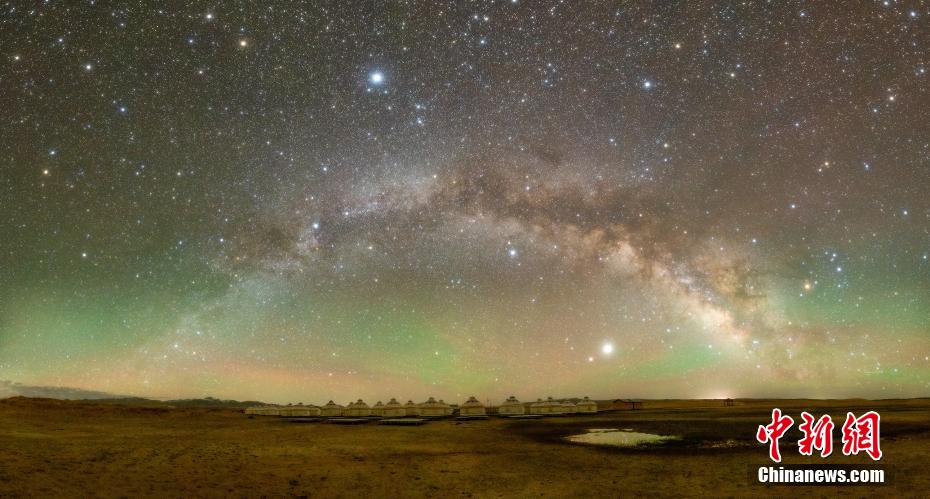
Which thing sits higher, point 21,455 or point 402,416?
point 21,455

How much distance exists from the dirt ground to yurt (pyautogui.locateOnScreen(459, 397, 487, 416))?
18912 mm

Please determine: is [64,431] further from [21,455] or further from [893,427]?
[893,427]

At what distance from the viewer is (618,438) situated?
28078mm

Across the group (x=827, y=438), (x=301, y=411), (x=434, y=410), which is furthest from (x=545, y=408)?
(x=827, y=438)

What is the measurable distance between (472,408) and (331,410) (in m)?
13.8

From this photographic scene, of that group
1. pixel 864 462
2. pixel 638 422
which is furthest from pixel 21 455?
pixel 638 422

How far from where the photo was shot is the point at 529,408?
48.6 m

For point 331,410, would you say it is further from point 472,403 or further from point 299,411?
point 472,403

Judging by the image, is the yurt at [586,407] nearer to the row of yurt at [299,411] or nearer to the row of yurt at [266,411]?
the row of yurt at [299,411]

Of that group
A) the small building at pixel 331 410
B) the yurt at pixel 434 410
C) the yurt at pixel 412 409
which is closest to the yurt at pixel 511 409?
the yurt at pixel 434 410

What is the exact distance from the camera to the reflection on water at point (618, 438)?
1034 inches

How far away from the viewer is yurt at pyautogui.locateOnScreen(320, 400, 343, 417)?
2034 inches

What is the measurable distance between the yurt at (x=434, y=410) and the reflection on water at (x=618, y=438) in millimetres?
19679

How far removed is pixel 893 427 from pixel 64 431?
41288 millimetres
